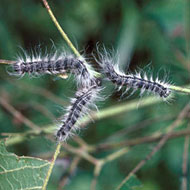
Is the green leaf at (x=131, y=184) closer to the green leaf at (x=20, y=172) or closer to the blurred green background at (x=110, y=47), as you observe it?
the green leaf at (x=20, y=172)

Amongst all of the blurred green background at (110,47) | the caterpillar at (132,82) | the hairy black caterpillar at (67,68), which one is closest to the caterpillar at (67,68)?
the hairy black caterpillar at (67,68)

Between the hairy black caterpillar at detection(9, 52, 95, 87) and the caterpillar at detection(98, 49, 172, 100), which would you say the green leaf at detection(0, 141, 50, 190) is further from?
the caterpillar at detection(98, 49, 172, 100)

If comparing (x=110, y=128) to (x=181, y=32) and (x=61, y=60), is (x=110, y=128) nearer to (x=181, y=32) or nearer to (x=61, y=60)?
(x=181, y=32)

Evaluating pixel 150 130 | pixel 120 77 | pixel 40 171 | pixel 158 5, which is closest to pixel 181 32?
pixel 158 5

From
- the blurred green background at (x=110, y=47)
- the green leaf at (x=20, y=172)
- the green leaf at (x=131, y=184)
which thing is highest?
the blurred green background at (x=110, y=47)

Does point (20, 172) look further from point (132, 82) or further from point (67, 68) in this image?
point (132, 82)
